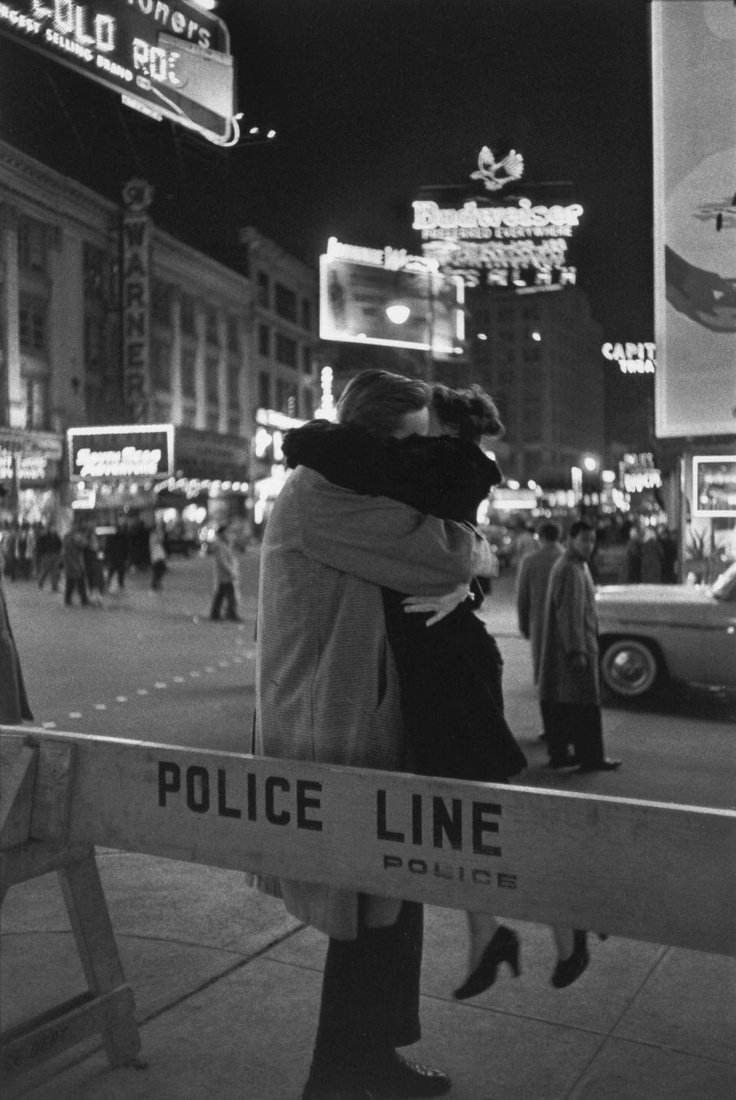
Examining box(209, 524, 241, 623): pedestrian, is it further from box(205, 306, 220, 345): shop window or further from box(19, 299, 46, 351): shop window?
box(205, 306, 220, 345): shop window

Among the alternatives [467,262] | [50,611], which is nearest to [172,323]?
[467,262]

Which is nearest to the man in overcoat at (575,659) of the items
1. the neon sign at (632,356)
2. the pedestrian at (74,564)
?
the pedestrian at (74,564)

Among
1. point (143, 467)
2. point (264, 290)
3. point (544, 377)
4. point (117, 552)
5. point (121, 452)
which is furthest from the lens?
point (544, 377)

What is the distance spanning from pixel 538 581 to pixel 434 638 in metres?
7.16

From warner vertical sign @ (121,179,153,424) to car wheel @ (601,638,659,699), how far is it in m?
32.8

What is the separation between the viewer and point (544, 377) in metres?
73.0

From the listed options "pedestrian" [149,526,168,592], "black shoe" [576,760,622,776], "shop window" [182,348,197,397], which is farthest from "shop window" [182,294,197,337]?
"black shoe" [576,760,622,776]

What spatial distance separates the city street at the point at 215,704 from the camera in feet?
24.8

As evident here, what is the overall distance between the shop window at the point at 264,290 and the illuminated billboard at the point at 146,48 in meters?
40.8

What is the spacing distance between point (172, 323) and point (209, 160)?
1515 inches

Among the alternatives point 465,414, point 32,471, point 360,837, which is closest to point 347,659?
point 360,837

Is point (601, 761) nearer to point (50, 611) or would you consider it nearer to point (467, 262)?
point (50, 611)

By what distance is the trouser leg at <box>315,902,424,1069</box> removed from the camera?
8.94 feet

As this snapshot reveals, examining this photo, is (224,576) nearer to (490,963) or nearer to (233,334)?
(490,963)
